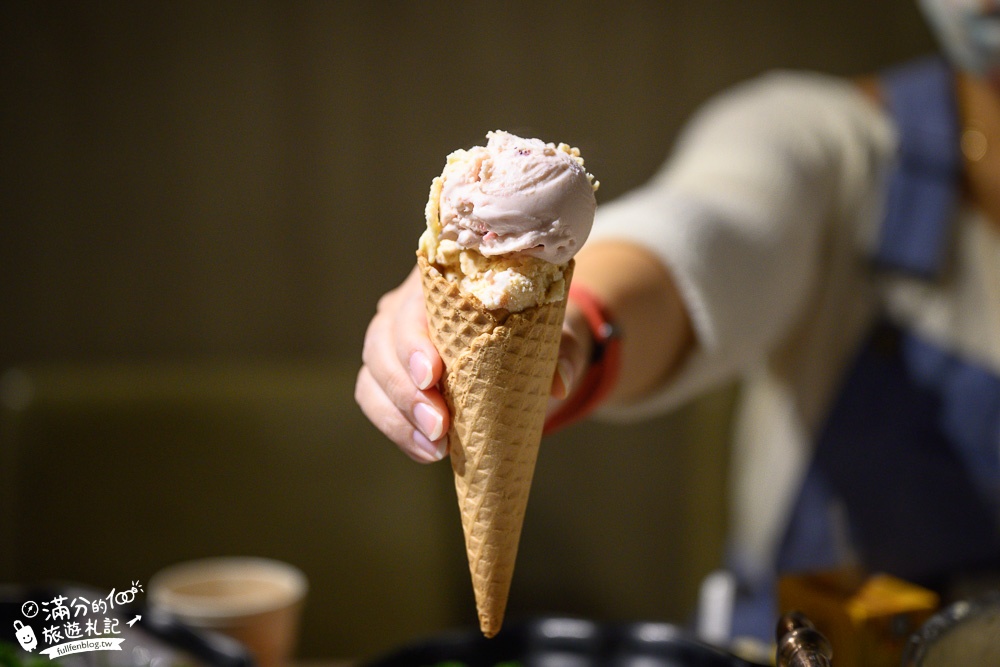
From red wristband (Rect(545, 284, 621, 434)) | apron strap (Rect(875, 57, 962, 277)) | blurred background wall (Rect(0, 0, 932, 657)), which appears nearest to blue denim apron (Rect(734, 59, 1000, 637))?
apron strap (Rect(875, 57, 962, 277))

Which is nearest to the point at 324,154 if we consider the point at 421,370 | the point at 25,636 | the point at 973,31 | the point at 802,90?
the point at 802,90

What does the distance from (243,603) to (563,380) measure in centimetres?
48

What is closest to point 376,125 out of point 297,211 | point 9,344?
point 297,211

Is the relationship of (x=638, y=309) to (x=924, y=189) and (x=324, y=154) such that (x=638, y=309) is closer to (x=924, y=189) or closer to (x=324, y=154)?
(x=924, y=189)

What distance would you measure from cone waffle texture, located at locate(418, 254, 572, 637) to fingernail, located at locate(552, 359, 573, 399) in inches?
1.9

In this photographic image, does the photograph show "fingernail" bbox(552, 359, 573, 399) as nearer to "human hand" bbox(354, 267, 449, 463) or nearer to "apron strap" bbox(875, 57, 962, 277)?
"human hand" bbox(354, 267, 449, 463)

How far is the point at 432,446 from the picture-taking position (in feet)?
1.81

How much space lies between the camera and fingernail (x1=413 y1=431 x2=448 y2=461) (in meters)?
0.55

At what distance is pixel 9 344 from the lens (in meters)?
2.07

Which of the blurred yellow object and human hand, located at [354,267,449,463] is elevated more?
human hand, located at [354,267,449,463]

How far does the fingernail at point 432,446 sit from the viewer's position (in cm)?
55

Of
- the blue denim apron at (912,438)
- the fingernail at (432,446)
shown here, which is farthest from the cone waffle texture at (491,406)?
the blue denim apron at (912,438)

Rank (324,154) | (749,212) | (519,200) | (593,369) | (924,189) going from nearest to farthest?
(519,200) → (593,369) → (749,212) → (924,189) → (324,154)

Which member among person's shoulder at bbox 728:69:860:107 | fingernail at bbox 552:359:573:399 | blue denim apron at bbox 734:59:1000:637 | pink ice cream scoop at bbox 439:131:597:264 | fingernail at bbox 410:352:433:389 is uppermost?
person's shoulder at bbox 728:69:860:107
